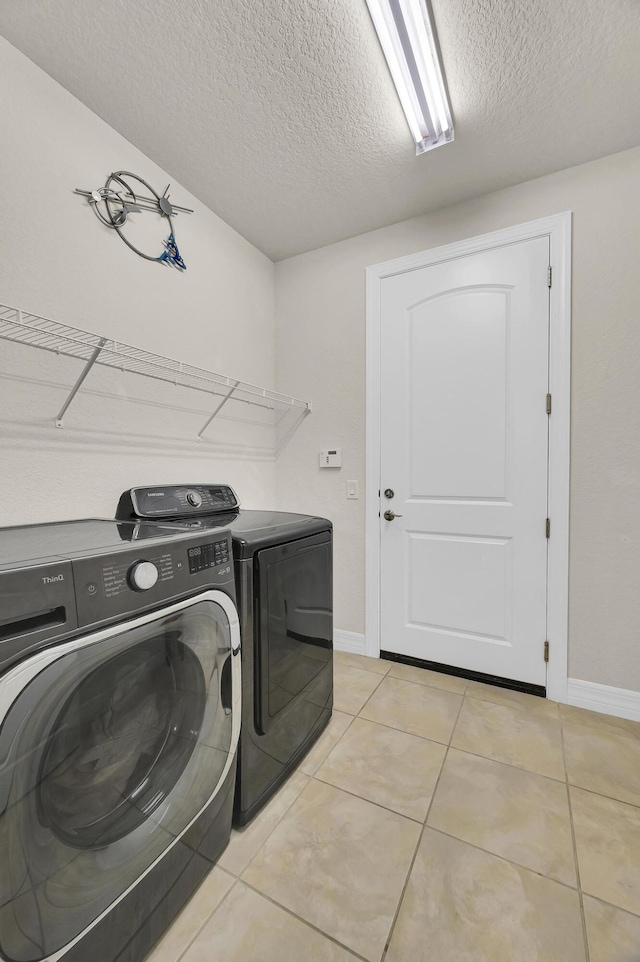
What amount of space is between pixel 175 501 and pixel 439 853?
1.55 metres

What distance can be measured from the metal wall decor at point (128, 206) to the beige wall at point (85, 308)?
3 centimetres

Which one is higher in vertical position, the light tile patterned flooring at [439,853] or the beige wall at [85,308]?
the beige wall at [85,308]

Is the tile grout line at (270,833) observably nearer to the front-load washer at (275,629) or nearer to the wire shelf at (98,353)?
the front-load washer at (275,629)

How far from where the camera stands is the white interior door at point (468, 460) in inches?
77.0

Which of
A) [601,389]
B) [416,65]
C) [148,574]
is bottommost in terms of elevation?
[148,574]

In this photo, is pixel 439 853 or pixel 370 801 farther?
pixel 370 801

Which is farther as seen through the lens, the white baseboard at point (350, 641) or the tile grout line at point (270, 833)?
the white baseboard at point (350, 641)

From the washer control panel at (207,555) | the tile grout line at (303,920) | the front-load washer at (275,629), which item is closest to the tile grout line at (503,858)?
the tile grout line at (303,920)

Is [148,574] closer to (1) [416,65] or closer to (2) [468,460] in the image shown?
(2) [468,460]

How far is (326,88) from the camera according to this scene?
1.48 metres

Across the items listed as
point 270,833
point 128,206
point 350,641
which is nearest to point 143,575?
point 270,833

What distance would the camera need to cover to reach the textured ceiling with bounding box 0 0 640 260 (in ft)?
4.09

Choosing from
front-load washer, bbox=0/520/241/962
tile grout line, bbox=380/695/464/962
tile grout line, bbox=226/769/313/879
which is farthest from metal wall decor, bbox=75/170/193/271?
tile grout line, bbox=380/695/464/962

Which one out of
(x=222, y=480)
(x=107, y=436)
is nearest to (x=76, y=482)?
(x=107, y=436)
